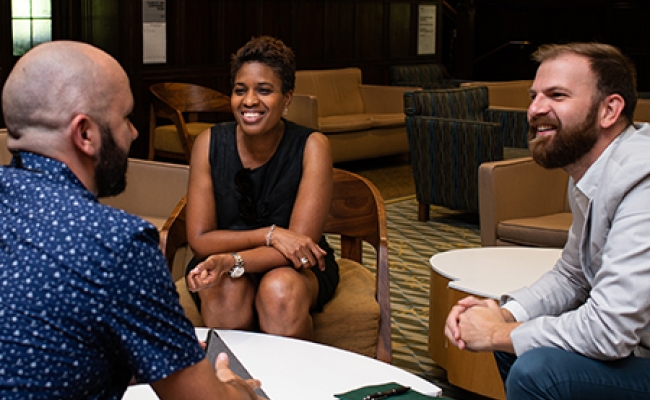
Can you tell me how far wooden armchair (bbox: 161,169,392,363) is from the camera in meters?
3.16

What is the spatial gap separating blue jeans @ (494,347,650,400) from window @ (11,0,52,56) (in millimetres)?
7221

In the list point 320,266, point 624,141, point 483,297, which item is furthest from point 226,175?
point 624,141

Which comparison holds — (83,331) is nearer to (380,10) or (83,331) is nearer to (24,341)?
(24,341)

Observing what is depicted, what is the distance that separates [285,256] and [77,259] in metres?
1.72

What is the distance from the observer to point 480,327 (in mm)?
2504

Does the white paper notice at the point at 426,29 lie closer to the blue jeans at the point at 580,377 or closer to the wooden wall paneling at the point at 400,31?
the wooden wall paneling at the point at 400,31

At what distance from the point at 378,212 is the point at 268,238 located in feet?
1.60

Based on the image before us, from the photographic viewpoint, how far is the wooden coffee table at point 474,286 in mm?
3582

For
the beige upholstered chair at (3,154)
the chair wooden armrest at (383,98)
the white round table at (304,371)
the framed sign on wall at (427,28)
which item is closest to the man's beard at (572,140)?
the white round table at (304,371)

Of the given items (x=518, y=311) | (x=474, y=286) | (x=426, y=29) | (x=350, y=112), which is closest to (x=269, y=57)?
(x=474, y=286)

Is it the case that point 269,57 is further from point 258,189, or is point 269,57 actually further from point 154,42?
point 154,42

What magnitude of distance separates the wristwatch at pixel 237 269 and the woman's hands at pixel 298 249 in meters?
0.14

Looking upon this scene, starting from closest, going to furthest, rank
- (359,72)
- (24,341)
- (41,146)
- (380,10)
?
(24,341), (41,146), (359,72), (380,10)

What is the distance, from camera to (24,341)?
1.38m
